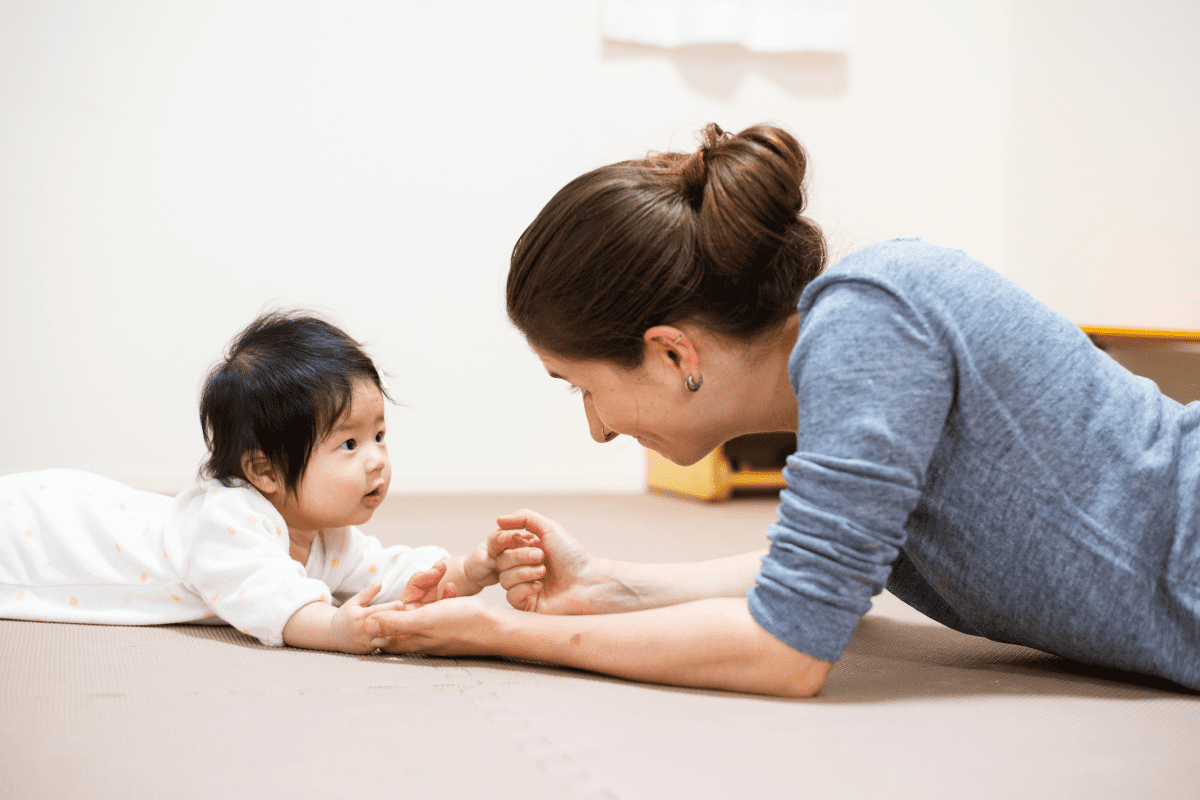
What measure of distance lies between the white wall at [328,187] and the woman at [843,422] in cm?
207

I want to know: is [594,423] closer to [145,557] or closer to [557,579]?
[557,579]

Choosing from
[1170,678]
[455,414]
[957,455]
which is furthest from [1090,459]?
[455,414]

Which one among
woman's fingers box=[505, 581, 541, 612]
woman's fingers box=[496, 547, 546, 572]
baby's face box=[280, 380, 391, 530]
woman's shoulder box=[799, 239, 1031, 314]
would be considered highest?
woman's shoulder box=[799, 239, 1031, 314]

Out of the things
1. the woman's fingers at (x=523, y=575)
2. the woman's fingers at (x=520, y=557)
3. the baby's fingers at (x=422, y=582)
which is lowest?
the woman's fingers at (x=523, y=575)

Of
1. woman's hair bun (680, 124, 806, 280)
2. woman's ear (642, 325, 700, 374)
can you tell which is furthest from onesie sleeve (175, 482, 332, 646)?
woman's hair bun (680, 124, 806, 280)

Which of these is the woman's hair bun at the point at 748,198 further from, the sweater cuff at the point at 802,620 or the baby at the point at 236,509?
the baby at the point at 236,509

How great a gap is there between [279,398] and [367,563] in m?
0.31

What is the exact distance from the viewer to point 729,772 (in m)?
0.64

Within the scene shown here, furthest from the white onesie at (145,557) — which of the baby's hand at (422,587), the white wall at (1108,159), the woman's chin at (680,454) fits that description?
the white wall at (1108,159)

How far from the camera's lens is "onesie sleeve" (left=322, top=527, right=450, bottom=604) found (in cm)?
126

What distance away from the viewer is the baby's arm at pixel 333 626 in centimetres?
97

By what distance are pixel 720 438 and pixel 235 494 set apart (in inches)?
21.9

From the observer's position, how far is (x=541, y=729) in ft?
2.38

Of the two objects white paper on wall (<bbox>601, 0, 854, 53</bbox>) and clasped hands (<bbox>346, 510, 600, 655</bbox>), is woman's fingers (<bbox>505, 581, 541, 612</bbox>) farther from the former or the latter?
white paper on wall (<bbox>601, 0, 854, 53</bbox>)
